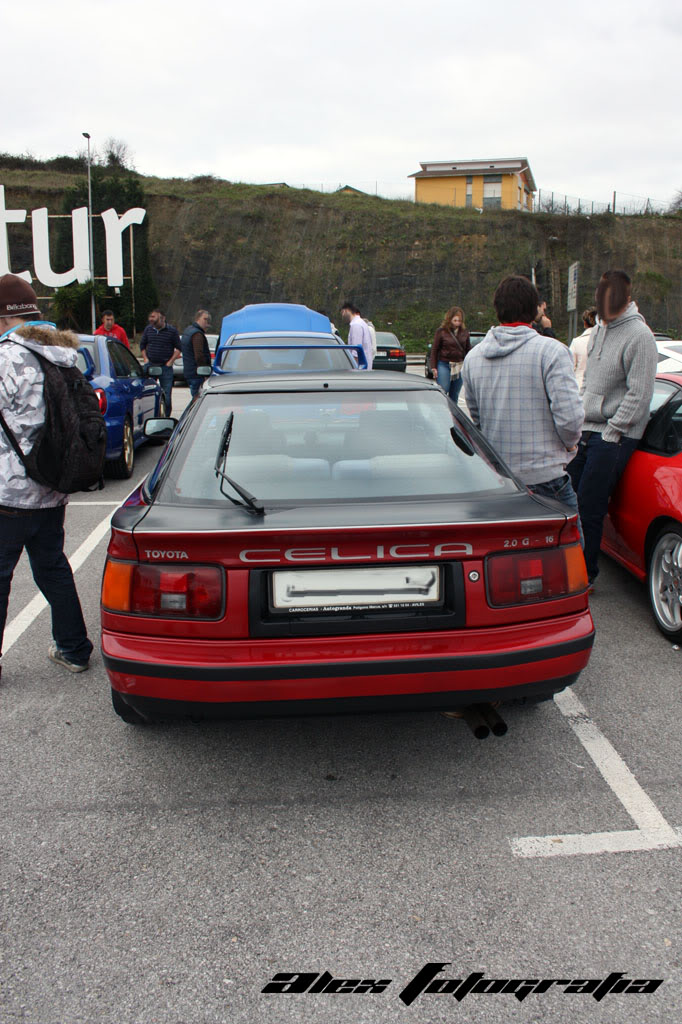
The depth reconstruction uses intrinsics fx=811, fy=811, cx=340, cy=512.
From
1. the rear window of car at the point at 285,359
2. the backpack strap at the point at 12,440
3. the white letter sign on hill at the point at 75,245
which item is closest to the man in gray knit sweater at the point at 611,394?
the backpack strap at the point at 12,440

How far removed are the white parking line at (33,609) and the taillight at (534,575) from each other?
234cm

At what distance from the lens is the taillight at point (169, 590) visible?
2.46m

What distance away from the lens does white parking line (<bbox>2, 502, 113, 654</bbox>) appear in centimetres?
432

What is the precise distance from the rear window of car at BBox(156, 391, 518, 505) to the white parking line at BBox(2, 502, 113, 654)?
136 cm

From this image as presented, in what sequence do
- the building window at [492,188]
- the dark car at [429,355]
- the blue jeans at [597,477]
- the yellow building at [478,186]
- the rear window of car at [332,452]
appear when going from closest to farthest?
the rear window of car at [332,452]
the blue jeans at [597,477]
the dark car at [429,355]
the yellow building at [478,186]
the building window at [492,188]

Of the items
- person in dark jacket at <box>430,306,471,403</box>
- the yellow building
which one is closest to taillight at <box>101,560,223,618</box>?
person in dark jacket at <box>430,306,471,403</box>

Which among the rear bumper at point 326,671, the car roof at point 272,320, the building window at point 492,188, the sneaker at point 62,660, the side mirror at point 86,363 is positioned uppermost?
the building window at point 492,188

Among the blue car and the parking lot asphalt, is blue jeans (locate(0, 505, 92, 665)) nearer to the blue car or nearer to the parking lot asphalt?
the parking lot asphalt

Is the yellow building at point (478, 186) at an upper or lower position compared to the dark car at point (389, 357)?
upper

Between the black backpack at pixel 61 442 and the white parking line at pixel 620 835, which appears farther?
the black backpack at pixel 61 442

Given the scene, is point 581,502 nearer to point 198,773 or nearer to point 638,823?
point 638,823

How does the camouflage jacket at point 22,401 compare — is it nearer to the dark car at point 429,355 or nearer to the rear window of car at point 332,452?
the rear window of car at point 332,452

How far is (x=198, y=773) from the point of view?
116 inches

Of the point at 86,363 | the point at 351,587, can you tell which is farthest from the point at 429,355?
the point at 351,587
